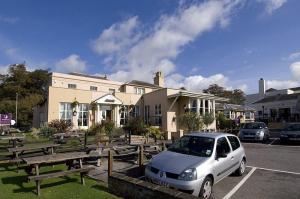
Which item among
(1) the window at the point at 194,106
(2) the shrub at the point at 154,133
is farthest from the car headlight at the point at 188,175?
(1) the window at the point at 194,106

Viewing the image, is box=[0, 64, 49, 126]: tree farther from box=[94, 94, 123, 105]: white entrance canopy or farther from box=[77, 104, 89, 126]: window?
box=[94, 94, 123, 105]: white entrance canopy

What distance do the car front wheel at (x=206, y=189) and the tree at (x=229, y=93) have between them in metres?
57.5

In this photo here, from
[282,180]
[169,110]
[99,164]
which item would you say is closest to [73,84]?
[169,110]

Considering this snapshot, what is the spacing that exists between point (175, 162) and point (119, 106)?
2119 cm

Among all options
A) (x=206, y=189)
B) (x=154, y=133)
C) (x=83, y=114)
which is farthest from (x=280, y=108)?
(x=206, y=189)

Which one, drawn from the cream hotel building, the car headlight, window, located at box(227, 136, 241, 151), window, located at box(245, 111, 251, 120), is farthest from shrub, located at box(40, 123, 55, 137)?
window, located at box(245, 111, 251, 120)

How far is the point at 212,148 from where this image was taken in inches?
305

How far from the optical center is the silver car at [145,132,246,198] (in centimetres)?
654

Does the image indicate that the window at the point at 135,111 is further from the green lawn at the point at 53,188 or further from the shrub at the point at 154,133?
the green lawn at the point at 53,188

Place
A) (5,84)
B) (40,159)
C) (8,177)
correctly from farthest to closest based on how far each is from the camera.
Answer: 1. (5,84)
2. (8,177)
3. (40,159)

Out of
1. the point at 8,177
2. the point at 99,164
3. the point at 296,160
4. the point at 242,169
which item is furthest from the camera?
the point at 296,160

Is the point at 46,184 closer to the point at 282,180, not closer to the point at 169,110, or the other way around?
the point at 282,180

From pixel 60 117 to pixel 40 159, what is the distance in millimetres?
17039

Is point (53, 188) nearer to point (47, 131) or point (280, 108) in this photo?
point (47, 131)
